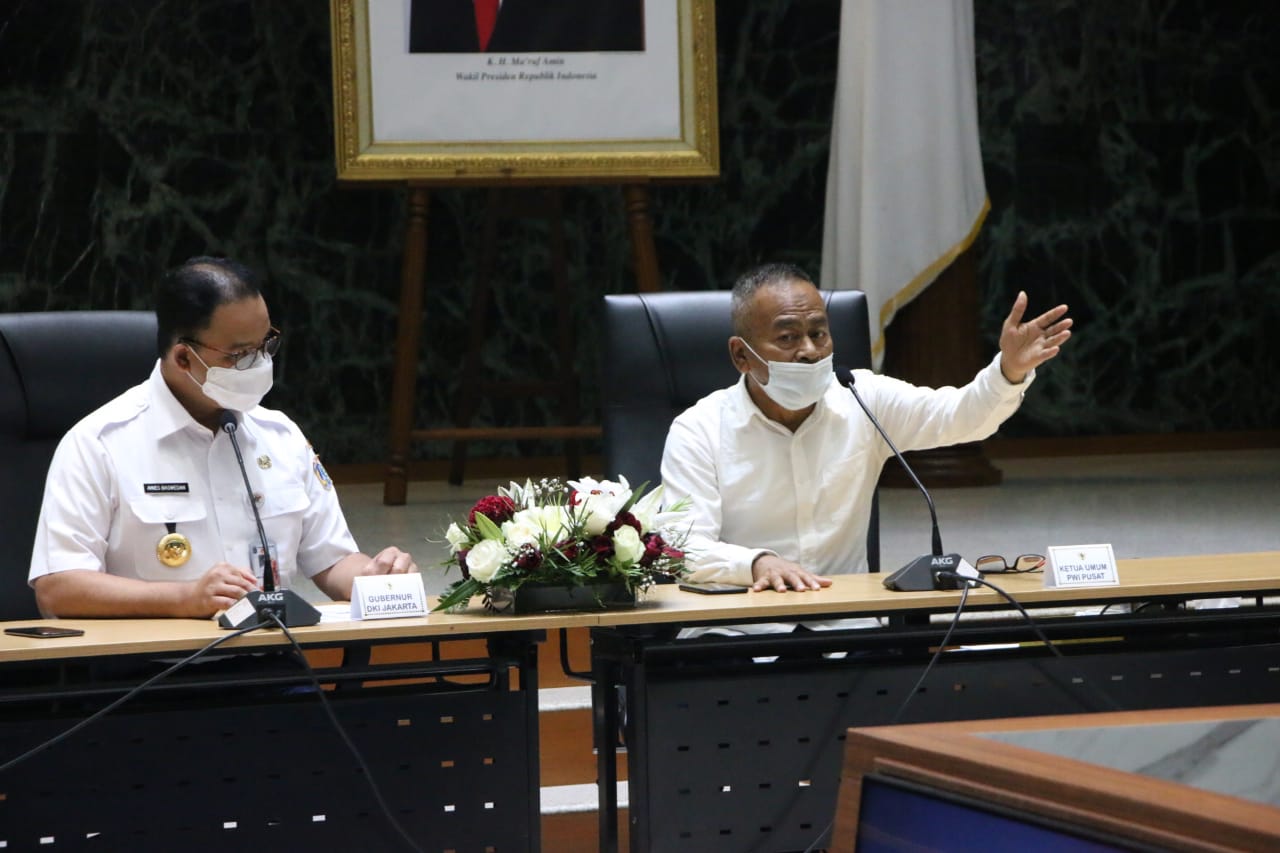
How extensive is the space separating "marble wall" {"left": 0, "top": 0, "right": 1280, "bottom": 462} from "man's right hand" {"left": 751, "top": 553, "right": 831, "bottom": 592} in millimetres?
4268

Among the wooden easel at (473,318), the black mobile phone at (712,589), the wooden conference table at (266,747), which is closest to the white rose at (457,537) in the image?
the wooden conference table at (266,747)

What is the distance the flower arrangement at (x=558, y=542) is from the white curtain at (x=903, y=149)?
133 inches

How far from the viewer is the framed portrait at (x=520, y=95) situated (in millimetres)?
5176

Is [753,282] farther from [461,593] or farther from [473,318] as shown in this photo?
[473,318]

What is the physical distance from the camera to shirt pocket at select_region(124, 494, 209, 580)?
2.56 meters

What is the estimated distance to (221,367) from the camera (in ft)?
8.37

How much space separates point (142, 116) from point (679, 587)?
4.58 m

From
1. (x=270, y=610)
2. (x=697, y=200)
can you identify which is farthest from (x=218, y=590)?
(x=697, y=200)

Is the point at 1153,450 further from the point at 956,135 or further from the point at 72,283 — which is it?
the point at 72,283

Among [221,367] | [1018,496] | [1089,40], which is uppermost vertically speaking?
[1089,40]

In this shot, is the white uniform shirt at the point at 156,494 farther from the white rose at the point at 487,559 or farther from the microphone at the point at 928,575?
the microphone at the point at 928,575

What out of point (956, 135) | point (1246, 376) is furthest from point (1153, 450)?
point (956, 135)

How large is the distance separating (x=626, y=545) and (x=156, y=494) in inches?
30.8

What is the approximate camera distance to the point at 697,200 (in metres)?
6.88
